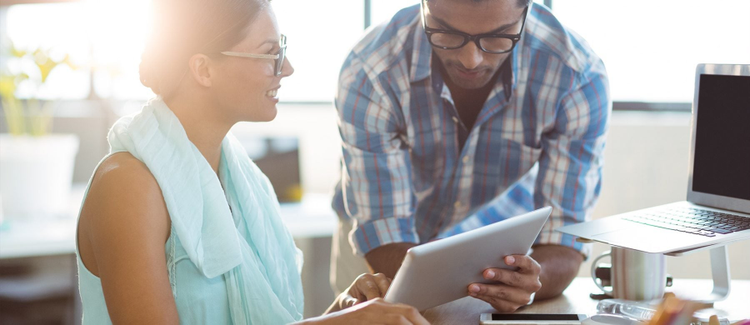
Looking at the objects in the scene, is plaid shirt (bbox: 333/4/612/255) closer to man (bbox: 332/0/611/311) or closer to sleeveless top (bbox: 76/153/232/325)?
man (bbox: 332/0/611/311)

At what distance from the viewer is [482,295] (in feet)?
4.33

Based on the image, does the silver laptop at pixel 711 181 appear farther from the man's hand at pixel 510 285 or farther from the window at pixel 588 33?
the window at pixel 588 33

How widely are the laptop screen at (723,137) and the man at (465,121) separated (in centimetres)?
28

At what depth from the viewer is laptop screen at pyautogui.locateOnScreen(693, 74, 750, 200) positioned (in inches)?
54.4

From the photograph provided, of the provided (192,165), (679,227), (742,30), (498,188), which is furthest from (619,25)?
(192,165)

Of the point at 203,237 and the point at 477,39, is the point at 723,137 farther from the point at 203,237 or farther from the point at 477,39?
the point at 203,237

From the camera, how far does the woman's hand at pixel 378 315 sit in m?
1.10

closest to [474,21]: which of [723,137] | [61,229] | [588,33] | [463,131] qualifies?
[463,131]

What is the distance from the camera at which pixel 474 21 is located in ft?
5.04

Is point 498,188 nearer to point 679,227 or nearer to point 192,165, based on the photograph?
point 679,227

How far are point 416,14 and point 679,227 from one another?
84 centimetres

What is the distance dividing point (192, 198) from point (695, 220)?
0.90m

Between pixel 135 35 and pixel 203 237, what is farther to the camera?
pixel 135 35

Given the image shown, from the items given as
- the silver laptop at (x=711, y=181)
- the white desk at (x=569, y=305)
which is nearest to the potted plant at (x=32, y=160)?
the white desk at (x=569, y=305)
